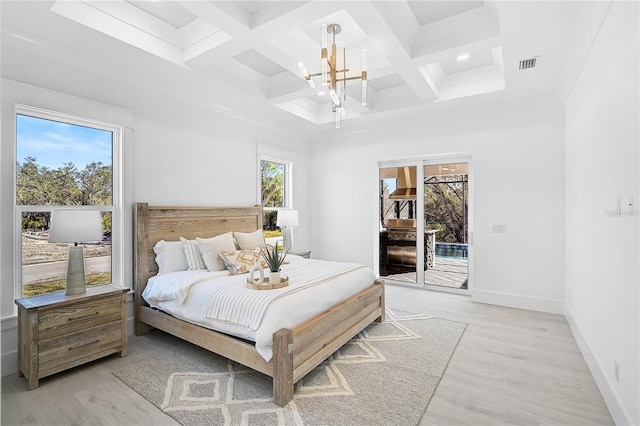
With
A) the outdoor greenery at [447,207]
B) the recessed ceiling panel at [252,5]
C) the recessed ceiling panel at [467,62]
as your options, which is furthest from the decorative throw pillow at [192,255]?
the recessed ceiling panel at [467,62]

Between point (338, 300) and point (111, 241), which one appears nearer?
point (338, 300)

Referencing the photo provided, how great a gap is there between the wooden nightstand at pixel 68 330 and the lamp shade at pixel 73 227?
48 cm

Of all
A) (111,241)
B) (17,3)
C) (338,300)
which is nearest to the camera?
(17,3)

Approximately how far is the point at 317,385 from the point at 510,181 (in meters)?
3.66

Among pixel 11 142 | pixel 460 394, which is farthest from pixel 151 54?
pixel 460 394

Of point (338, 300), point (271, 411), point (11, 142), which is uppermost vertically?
point (11, 142)

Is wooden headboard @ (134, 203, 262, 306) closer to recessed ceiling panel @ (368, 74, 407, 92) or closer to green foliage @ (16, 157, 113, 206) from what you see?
green foliage @ (16, 157, 113, 206)

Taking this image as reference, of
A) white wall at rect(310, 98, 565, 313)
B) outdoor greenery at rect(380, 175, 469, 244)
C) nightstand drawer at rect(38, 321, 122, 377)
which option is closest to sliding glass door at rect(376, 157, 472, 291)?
outdoor greenery at rect(380, 175, 469, 244)

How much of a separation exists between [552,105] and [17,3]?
17.6 ft

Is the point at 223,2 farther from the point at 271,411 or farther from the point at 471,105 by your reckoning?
the point at 471,105

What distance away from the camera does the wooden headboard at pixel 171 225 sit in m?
3.37

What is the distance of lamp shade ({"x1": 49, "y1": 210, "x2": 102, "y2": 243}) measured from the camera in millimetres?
2520

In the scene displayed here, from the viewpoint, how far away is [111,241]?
3299mm

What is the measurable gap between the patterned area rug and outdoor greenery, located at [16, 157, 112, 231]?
1.54 meters
